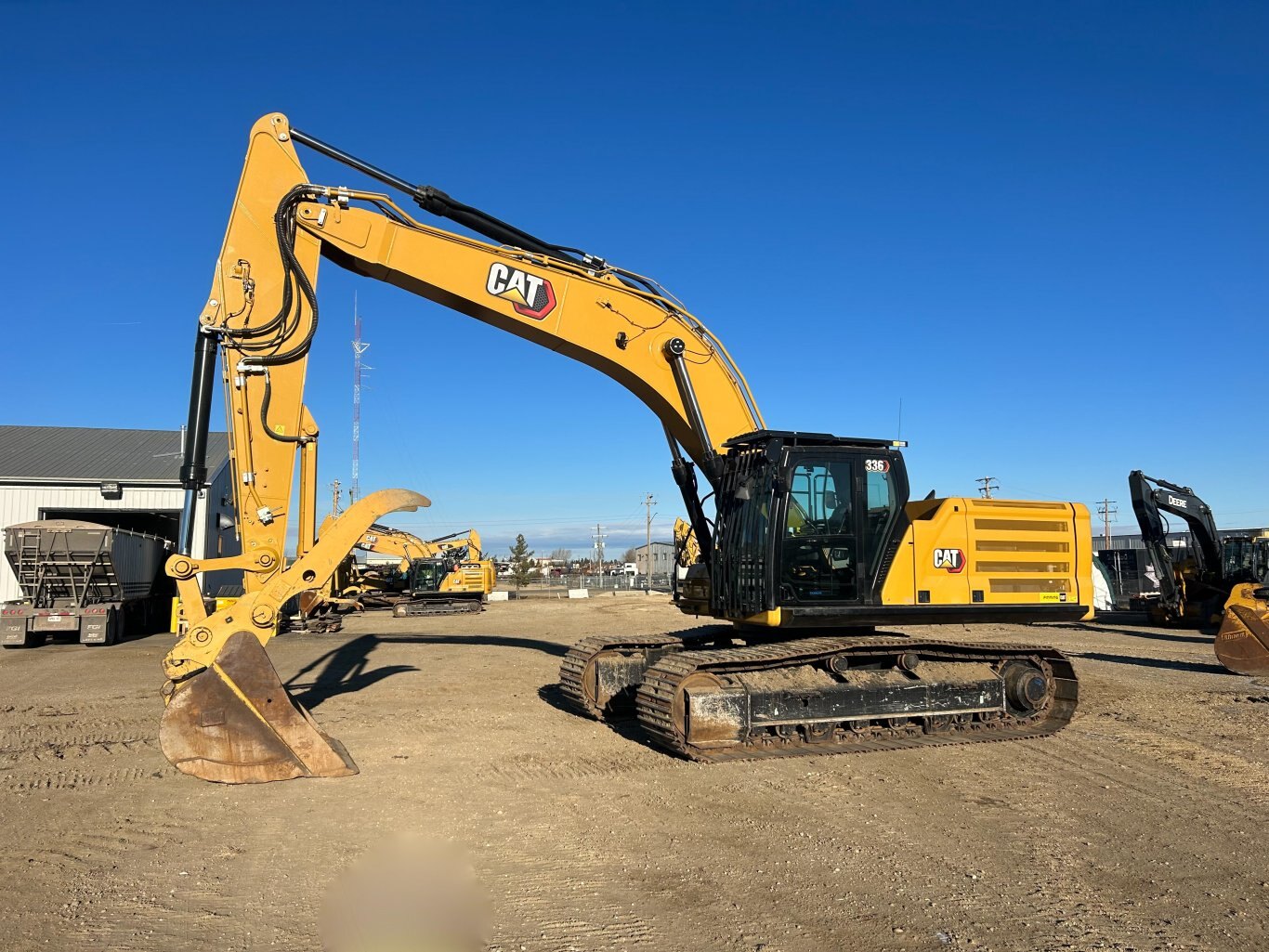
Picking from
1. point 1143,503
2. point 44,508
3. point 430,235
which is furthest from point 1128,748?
point 44,508

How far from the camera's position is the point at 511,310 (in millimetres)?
9461

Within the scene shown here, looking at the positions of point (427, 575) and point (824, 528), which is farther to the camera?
point (427, 575)

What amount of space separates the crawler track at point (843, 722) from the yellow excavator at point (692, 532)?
0.03m

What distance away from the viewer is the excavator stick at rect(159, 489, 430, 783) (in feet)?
23.6

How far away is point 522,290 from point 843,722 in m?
5.41

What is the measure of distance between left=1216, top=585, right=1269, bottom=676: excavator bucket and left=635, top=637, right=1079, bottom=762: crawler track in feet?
18.5

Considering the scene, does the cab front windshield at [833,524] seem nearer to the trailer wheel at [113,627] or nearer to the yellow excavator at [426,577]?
the trailer wheel at [113,627]

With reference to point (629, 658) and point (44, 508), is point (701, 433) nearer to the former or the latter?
point (629, 658)

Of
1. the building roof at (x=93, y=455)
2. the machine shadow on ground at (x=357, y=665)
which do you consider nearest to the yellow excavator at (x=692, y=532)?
the machine shadow on ground at (x=357, y=665)

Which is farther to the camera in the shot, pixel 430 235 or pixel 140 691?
pixel 140 691

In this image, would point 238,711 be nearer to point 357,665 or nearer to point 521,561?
point 357,665

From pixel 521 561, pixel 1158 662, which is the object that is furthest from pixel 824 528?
pixel 521 561

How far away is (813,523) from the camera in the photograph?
29.0 feet

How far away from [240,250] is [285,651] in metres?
11.8
